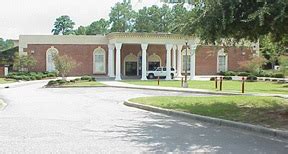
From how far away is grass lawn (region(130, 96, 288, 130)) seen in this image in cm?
1287

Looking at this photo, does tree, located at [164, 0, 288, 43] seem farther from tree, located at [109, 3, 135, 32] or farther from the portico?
tree, located at [109, 3, 135, 32]

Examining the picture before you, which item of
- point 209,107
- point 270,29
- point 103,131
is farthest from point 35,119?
point 270,29

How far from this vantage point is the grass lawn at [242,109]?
12.9 metres

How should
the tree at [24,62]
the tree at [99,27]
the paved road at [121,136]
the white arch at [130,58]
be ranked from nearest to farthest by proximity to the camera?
the paved road at [121,136] < the tree at [24,62] < the white arch at [130,58] < the tree at [99,27]

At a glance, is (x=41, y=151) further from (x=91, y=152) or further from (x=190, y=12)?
(x=190, y=12)

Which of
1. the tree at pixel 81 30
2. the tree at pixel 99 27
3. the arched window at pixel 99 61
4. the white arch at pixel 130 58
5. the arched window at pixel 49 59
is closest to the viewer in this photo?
the arched window at pixel 49 59

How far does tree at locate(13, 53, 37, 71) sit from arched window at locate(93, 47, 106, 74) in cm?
726

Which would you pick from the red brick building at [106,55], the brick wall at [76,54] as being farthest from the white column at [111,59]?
the brick wall at [76,54]

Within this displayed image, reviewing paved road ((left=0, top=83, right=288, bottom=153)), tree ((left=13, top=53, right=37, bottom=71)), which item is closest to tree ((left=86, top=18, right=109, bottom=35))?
tree ((left=13, top=53, right=37, bottom=71))

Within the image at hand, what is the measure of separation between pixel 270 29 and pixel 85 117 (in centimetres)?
627

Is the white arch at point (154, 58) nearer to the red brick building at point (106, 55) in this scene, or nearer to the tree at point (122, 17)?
the red brick building at point (106, 55)

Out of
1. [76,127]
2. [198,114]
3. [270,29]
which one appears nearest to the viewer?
[76,127]

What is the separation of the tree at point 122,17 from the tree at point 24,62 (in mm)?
34865

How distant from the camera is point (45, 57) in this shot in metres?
57.7
